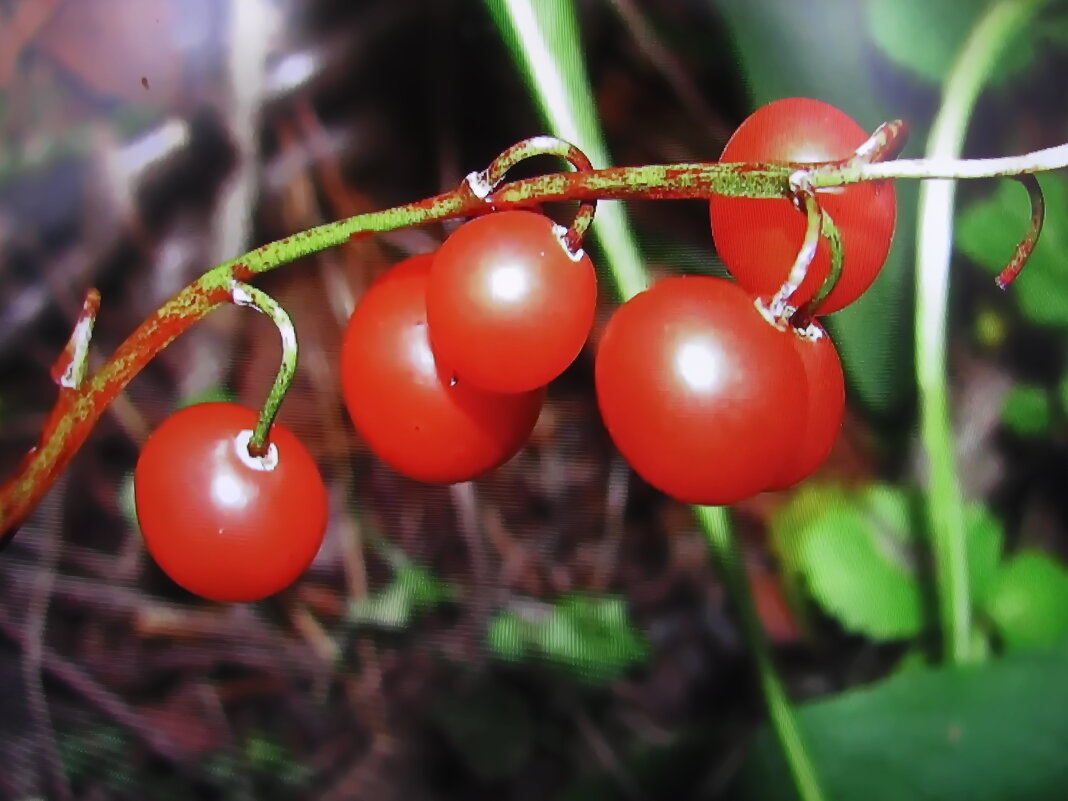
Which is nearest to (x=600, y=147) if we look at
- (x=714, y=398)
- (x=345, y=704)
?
(x=714, y=398)

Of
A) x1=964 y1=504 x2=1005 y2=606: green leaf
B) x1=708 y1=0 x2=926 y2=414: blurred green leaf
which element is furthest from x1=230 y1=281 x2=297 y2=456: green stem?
x1=964 y1=504 x2=1005 y2=606: green leaf

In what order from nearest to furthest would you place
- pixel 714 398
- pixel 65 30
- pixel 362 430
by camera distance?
pixel 714 398 → pixel 362 430 → pixel 65 30

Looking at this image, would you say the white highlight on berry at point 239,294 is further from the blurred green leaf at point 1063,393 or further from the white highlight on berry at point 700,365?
the blurred green leaf at point 1063,393

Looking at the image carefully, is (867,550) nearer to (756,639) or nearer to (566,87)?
(756,639)

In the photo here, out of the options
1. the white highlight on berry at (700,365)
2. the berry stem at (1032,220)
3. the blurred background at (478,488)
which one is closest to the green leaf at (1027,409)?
the blurred background at (478,488)

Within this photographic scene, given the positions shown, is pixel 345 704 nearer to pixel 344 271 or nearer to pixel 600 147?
pixel 344 271

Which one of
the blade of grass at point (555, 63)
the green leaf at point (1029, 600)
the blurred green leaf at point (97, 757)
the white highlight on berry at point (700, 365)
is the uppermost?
the blade of grass at point (555, 63)
